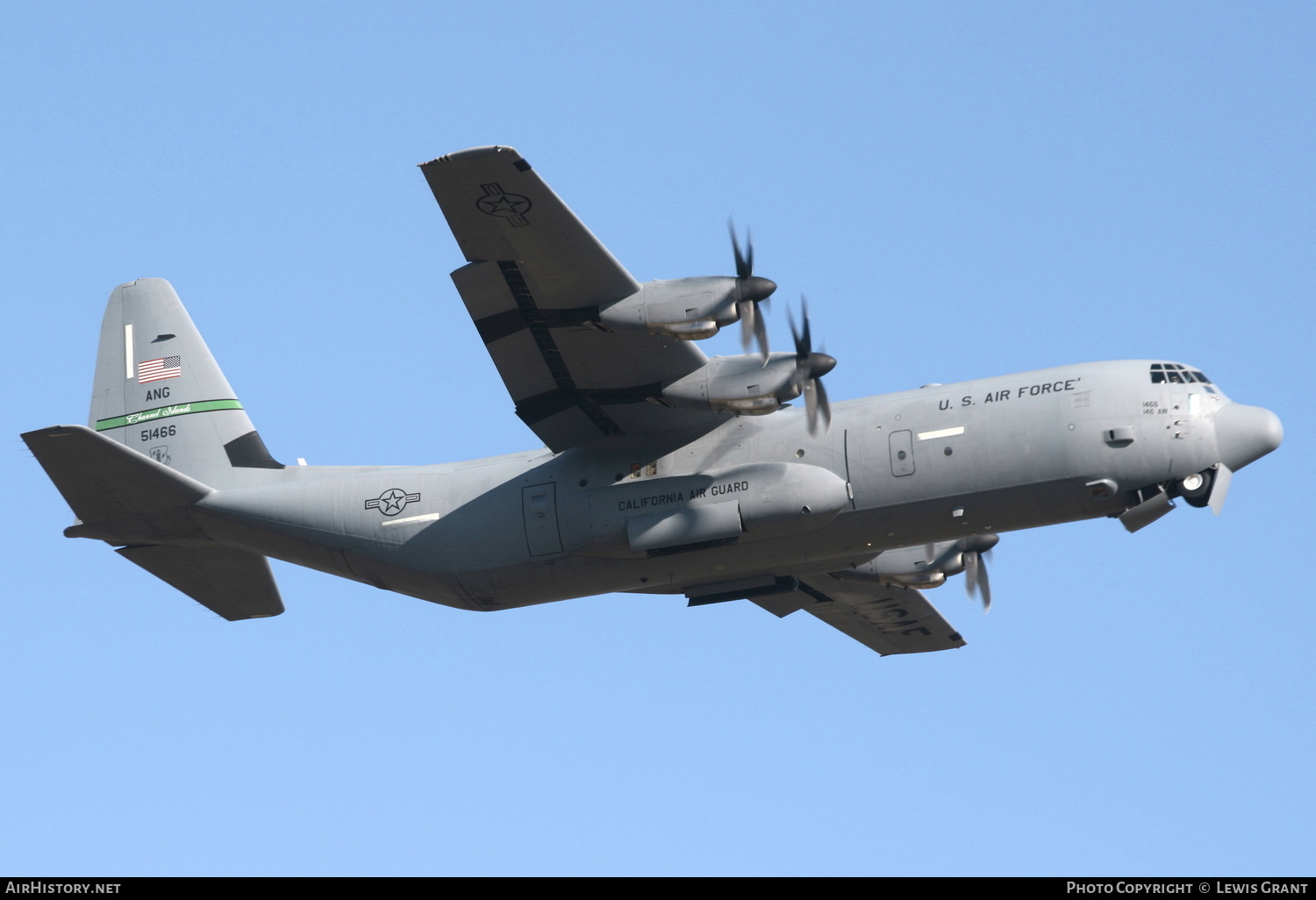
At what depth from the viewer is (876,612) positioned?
1120 inches

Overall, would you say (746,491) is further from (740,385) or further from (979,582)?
(979,582)

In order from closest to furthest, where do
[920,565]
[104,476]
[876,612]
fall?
[104,476] < [920,565] < [876,612]

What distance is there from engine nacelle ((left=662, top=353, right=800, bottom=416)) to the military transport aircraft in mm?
33

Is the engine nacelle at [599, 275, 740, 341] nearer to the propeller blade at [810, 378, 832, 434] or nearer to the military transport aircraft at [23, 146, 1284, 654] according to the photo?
the military transport aircraft at [23, 146, 1284, 654]

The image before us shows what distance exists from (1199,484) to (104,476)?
1633 cm

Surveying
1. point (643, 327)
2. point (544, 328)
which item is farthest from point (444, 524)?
point (643, 327)

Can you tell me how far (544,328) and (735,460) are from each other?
→ 3.47 meters

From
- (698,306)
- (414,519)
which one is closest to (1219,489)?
(698,306)

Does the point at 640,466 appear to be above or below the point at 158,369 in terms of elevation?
below

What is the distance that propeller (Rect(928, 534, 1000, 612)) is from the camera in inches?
1035

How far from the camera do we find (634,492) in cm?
2261

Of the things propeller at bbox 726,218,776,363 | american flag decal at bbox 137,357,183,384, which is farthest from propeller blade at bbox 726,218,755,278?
american flag decal at bbox 137,357,183,384

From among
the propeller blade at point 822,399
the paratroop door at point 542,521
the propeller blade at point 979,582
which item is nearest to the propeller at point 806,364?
the propeller blade at point 822,399

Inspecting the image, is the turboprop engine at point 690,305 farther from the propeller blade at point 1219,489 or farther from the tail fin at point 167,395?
the tail fin at point 167,395
